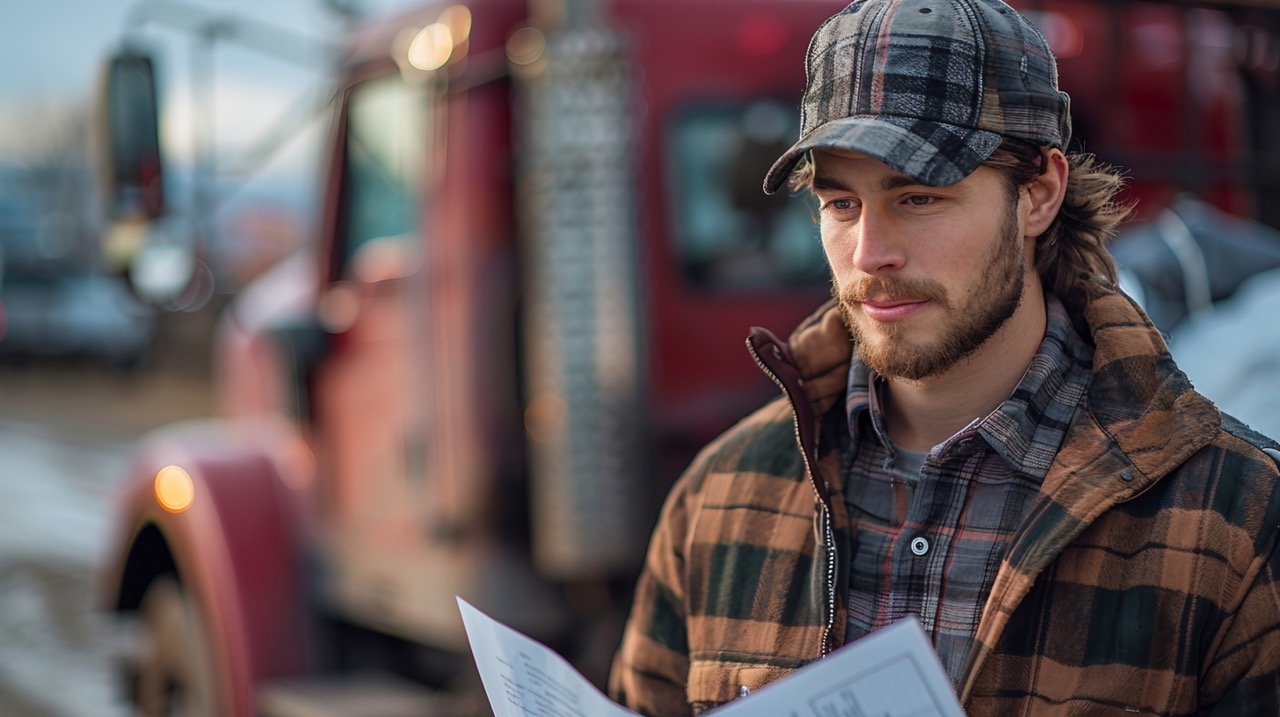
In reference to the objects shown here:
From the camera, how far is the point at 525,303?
3.75 m

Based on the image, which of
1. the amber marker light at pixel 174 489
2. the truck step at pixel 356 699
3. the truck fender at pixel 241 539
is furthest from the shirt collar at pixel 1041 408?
the amber marker light at pixel 174 489

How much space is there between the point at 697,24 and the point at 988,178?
241 centimetres

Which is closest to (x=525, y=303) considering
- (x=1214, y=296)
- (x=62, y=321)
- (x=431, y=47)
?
(x=431, y=47)

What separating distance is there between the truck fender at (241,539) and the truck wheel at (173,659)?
81 mm

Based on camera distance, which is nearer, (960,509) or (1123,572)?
(1123,572)

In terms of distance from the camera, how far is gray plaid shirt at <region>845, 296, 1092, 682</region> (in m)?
1.68

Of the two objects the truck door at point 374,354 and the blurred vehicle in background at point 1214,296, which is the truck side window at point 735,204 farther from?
the blurred vehicle in background at point 1214,296

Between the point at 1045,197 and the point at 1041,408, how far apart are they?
25cm

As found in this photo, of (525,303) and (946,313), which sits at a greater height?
(946,313)

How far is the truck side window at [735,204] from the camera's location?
397 cm

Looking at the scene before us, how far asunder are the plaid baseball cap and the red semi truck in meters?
1.77

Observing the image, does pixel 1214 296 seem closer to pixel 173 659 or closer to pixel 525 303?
pixel 525 303

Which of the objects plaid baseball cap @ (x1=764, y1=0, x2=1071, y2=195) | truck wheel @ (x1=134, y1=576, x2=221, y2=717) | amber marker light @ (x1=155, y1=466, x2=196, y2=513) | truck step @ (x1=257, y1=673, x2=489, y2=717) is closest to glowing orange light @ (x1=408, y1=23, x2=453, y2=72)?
amber marker light @ (x1=155, y1=466, x2=196, y2=513)

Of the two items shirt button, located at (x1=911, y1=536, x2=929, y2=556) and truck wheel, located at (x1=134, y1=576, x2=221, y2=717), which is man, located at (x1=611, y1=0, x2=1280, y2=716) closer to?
shirt button, located at (x1=911, y1=536, x2=929, y2=556)
